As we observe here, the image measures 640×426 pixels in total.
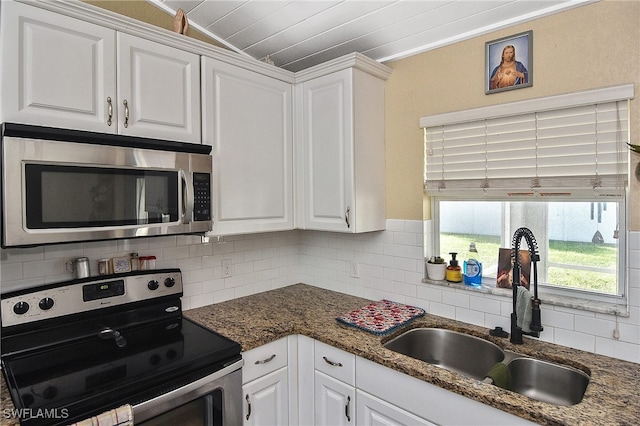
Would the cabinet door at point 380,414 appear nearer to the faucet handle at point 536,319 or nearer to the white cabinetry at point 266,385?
the white cabinetry at point 266,385

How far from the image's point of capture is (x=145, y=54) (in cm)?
160

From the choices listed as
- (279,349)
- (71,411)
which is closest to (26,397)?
(71,411)

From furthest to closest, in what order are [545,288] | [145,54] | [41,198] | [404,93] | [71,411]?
[404,93]
[545,288]
[145,54]
[41,198]
[71,411]

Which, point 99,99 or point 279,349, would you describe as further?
point 279,349

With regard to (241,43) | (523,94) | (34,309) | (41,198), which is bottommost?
(34,309)

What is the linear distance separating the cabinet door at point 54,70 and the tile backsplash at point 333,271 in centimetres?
60

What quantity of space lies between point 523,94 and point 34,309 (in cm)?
228

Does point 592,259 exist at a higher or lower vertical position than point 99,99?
lower

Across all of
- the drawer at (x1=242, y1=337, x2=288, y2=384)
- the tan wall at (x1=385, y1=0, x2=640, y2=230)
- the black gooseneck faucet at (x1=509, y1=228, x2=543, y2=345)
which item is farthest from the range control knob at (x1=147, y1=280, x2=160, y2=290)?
the black gooseneck faucet at (x1=509, y1=228, x2=543, y2=345)

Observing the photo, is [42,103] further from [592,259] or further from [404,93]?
[592,259]

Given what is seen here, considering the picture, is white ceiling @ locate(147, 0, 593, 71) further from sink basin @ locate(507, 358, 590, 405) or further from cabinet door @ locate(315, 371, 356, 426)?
cabinet door @ locate(315, 371, 356, 426)

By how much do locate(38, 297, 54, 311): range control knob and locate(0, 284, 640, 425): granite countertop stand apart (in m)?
0.30

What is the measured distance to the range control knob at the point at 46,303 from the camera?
150 cm

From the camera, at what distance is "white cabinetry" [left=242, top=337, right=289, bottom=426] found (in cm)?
167
